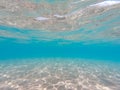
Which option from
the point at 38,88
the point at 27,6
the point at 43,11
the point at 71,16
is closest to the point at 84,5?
the point at 71,16

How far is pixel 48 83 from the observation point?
920 cm

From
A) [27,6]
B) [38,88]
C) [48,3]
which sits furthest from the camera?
[27,6]

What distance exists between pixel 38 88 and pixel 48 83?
95 centimetres

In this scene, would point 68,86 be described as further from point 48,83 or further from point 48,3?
point 48,3

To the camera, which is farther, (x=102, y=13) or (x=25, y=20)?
(x=25, y=20)

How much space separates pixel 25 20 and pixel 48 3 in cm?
659

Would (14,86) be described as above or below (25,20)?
below

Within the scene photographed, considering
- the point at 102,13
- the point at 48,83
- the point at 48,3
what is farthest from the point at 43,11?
the point at 48,83

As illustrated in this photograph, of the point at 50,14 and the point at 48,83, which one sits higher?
the point at 50,14

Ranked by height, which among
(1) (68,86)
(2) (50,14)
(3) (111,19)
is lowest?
(1) (68,86)

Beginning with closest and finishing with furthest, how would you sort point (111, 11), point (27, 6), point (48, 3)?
point (48, 3)
point (27, 6)
point (111, 11)

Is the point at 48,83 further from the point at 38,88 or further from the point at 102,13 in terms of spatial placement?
the point at 102,13

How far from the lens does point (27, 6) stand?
13406 mm

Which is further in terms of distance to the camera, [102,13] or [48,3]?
[102,13]
